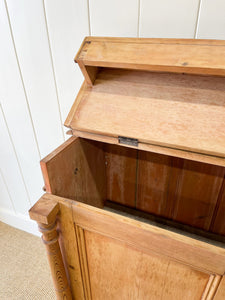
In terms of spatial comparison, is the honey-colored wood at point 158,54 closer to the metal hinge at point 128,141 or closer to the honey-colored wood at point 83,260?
the metal hinge at point 128,141

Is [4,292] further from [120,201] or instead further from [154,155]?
[154,155]

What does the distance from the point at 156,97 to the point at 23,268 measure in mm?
1191

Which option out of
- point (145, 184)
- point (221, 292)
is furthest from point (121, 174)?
point (221, 292)

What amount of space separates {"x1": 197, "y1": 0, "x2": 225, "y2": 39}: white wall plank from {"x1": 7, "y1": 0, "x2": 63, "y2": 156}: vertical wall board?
54 cm

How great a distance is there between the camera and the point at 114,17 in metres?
0.73

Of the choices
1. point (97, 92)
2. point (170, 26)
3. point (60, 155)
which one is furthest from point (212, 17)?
point (60, 155)

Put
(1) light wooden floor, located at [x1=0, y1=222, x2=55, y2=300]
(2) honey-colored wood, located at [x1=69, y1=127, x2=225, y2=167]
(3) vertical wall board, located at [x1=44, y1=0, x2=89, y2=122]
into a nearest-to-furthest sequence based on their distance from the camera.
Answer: (2) honey-colored wood, located at [x1=69, y1=127, x2=225, y2=167] → (3) vertical wall board, located at [x1=44, y1=0, x2=89, y2=122] → (1) light wooden floor, located at [x1=0, y1=222, x2=55, y2=300]

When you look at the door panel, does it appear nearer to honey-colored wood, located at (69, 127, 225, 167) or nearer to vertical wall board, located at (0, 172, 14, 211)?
honey-colored wood, located at (69, 127, 225, 167)

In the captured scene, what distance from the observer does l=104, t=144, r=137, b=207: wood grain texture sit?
92cm

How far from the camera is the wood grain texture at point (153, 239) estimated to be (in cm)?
45

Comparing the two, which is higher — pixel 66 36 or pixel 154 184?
pixel 66 36

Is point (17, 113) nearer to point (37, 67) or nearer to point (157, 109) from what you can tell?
point (37, 67)

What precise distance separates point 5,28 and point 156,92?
26.6 inches

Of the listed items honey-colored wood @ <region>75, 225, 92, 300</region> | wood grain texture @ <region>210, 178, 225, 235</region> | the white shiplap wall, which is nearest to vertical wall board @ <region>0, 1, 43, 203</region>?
the white shiplap wall
